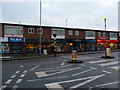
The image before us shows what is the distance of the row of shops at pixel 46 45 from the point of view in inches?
822

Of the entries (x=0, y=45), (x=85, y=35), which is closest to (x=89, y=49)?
(x=85, y=35)

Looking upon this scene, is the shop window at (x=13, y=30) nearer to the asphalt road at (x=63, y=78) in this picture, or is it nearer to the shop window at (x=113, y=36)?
the asphalt road at (x=63, y=78)

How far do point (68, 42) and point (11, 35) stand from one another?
529 inches

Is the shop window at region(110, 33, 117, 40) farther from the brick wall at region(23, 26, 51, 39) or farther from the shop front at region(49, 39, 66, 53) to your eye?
the brick wall at region(23, 26, 51, 39)

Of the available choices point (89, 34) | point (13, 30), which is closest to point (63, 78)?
point (13, 30)

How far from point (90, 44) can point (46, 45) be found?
12924mm

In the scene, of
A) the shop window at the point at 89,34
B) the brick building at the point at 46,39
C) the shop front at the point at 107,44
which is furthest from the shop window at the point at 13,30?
the shop front at the point at 107,44

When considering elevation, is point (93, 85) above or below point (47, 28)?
below

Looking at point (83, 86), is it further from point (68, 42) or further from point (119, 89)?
point (68, 42)

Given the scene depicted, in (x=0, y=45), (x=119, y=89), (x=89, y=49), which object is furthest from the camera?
(x=89, y=49)

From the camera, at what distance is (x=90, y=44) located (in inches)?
1127

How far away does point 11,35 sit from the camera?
828 inches

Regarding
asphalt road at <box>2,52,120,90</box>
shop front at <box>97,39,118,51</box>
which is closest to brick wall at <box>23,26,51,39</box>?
asphalt road at <box>2,52,120,90</box>

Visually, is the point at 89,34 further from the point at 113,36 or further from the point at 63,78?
the point at 63,78
